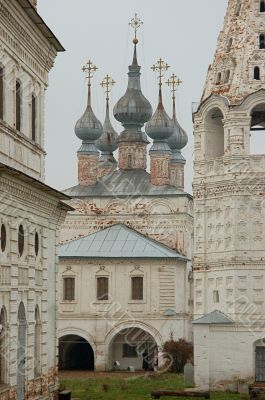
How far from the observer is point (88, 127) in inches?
1976

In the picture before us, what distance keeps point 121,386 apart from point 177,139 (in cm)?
2339

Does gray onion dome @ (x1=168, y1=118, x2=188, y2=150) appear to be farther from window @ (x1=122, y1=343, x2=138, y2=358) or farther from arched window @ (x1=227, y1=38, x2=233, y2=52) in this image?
arched window @ (x1=227, y1=38, x2=233, y2=52)

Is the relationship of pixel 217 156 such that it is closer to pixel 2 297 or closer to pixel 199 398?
pixel 199 398

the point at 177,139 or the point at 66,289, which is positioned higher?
the point at 177,139

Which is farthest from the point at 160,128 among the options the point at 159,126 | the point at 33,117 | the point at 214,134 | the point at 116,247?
the point at 33,117

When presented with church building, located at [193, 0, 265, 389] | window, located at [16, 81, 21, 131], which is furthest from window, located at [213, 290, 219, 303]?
window, located at [16, 81, 21, 131]

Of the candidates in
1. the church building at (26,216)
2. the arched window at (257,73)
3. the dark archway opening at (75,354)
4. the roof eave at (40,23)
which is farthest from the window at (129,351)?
the roof eave at (40,23)

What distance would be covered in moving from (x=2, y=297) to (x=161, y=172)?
3089 cm

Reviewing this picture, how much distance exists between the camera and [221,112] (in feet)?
103

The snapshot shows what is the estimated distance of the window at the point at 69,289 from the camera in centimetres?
4259

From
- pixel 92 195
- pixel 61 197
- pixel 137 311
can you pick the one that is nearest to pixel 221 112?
pixel 61 197

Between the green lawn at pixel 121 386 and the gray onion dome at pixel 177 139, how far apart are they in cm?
1769

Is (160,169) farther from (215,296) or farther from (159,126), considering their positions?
(215,296)

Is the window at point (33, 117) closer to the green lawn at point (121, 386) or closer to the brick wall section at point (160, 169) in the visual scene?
the green lawn at point (121, 386)
